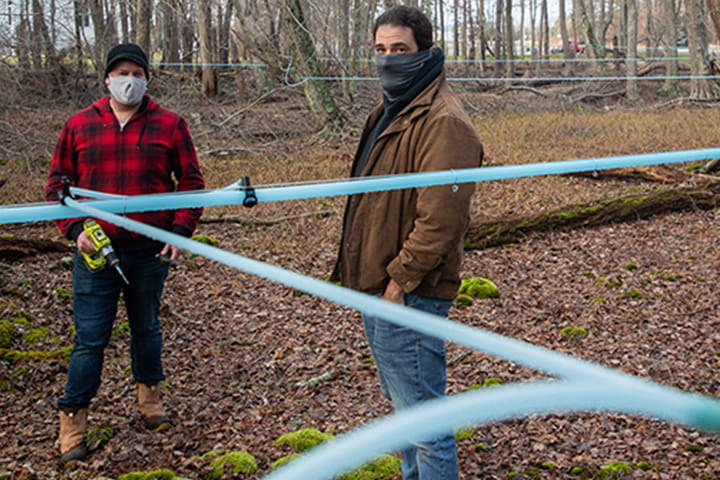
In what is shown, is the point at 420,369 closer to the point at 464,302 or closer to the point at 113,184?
the point at 113,184

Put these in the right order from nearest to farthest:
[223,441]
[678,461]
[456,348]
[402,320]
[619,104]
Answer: [402,320] → [678,461] → [223,441] → [456,348] → [619,104]

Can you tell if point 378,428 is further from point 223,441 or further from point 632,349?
point 632,349

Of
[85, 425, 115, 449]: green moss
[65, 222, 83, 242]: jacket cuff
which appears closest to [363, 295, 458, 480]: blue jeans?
[65, 222, 83, 242]: jacket cuff

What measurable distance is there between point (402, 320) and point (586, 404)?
57 centimetres

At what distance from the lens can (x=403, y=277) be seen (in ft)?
8.84

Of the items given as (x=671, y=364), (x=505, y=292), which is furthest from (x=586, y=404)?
(x=505, y=292)

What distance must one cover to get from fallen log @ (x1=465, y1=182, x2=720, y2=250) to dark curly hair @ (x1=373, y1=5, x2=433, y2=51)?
193 inches

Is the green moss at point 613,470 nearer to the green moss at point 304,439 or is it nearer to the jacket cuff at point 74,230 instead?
the green moss at point 304,439

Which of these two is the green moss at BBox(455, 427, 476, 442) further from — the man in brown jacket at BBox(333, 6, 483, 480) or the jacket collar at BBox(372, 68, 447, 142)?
the jacket collar at BBox(372, 68, 447, 142)

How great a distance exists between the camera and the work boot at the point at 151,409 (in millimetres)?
4074

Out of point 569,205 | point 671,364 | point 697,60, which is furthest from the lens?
point 697,60

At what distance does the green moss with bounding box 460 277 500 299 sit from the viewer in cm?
632

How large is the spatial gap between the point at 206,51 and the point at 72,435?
16748mm

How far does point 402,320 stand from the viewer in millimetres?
1556
